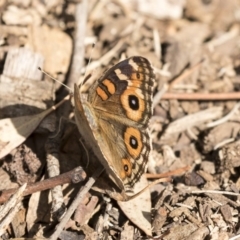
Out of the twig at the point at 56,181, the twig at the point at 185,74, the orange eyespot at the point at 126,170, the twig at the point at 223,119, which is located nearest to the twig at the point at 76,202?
the twig at the point at 56,181

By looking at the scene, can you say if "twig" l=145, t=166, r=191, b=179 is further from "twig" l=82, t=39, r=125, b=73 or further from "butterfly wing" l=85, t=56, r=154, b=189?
"twig" l=82, t=39, r=125, b=73

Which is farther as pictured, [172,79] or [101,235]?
[172,79]

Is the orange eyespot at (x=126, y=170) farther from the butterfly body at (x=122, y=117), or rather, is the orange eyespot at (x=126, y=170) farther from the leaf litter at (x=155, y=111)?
the leaf litter at (x=155, y=111)

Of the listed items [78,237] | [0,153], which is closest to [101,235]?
[78,237]

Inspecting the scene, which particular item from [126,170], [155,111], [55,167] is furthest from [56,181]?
[155,111]

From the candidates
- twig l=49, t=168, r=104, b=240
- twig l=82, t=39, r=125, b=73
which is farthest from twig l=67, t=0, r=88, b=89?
twig l=49, t=168, r=104, b=240

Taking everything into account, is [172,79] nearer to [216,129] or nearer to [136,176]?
[216,129]

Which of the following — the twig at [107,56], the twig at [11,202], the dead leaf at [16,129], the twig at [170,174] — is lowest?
the twig at [11,202]
